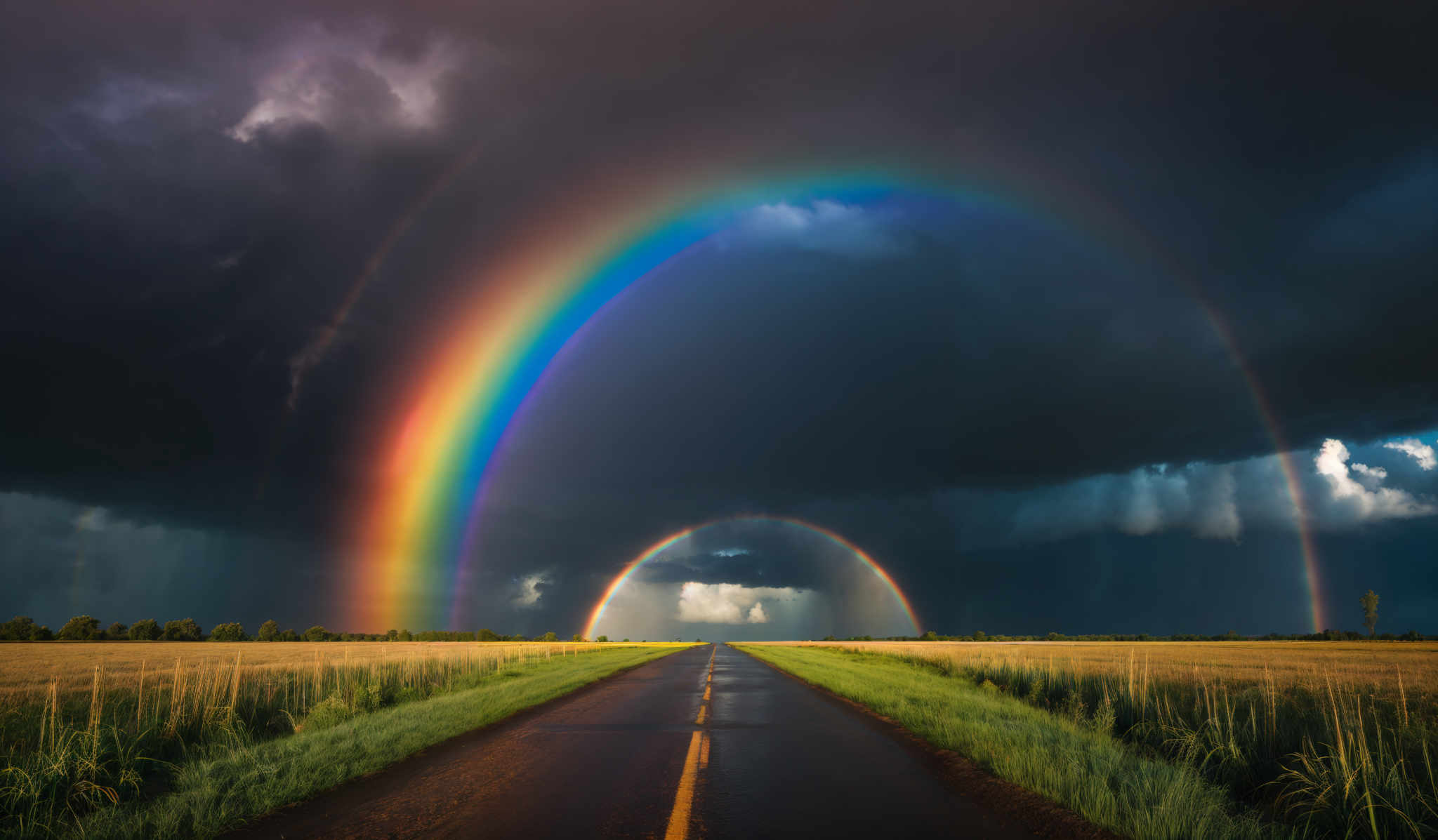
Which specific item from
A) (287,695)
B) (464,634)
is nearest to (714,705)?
(287,695)

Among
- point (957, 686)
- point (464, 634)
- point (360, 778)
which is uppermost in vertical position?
point (360, 778)

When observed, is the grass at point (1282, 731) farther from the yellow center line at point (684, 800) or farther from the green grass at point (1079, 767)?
the yellow center line at point (684, 800)

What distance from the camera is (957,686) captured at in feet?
63.9

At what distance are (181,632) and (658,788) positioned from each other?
12853 cm

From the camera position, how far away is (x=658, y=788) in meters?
7.32

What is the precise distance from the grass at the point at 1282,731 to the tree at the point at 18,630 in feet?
389

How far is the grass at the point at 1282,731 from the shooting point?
22.4 ft

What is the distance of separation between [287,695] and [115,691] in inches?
→ 199

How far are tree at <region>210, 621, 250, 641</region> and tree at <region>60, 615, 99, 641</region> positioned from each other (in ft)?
52.1

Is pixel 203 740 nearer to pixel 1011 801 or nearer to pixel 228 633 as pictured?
pixel 1011 801

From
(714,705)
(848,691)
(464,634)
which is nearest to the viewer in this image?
(714,705)

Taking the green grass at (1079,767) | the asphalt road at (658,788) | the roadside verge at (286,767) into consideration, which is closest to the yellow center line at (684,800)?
the asphalt road at (658,788)

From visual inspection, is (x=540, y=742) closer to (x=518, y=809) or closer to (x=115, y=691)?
(x=518, y=809)

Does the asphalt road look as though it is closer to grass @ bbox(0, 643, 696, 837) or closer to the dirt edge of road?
the dirt edge of road
